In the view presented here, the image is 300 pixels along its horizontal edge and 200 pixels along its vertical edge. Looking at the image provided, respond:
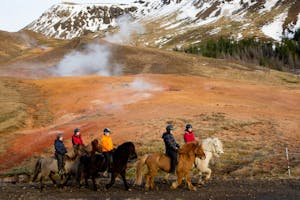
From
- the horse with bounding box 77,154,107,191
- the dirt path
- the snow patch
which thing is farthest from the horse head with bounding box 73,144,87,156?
the snow patch

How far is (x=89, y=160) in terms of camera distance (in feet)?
60.5

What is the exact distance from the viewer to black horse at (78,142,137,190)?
698 inches

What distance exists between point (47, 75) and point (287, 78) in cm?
4709

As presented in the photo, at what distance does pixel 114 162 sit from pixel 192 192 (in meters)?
3.69

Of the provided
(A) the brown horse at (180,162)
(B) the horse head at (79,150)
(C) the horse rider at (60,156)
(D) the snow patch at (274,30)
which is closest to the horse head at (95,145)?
(B) the horse head at (79,150)

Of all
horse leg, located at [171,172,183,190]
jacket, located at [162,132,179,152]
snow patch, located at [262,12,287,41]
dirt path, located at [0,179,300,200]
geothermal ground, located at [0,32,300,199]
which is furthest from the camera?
snow patch, located at [262,12,287,41]

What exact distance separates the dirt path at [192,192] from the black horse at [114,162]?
0.76m

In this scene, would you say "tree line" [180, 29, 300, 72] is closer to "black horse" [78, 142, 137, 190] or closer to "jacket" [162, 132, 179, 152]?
"jacket" [162, 132, 179, 152]

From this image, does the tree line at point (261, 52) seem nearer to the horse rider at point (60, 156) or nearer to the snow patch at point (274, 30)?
the snow patch at point (274, 30)

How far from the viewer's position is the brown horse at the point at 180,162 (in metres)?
17.3

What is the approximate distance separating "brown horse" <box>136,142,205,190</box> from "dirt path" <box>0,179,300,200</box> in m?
0.54

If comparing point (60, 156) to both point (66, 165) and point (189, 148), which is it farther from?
point (189, 148)

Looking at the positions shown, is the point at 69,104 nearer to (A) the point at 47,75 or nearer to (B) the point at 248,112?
(B) the point at 248,112

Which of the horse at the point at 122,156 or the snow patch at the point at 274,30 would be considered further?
the snow patch at the point at 274,30
